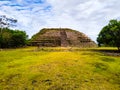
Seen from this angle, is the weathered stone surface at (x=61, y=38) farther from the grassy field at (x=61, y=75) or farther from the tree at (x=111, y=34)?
the grassy field at (x=61, y=75)

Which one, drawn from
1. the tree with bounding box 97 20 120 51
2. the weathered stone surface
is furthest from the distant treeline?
the tree with bounding box 97 20 120 51

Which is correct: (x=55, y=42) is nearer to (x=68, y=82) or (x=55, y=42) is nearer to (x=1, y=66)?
(x=1, y=66)

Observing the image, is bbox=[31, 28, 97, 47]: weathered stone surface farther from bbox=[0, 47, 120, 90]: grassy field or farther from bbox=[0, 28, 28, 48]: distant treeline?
bbox=[0, 47, 120, 90]: grassy field

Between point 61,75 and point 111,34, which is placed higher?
point 111,34

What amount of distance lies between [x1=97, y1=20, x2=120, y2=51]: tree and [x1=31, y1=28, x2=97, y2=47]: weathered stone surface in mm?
18962

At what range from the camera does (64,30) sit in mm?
96438

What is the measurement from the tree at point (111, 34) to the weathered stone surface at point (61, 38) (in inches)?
747

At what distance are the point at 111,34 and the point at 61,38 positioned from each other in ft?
84.1

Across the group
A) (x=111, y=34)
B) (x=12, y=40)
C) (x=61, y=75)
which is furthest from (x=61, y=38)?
(x=61, y=75)

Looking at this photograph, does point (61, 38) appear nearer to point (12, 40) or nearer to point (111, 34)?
point (12, 40)

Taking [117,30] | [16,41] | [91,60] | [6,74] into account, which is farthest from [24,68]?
[16,41]

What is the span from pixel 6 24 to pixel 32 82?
5709 centimetres

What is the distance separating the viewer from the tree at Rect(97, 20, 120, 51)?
68188mm

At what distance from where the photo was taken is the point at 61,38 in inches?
3629
